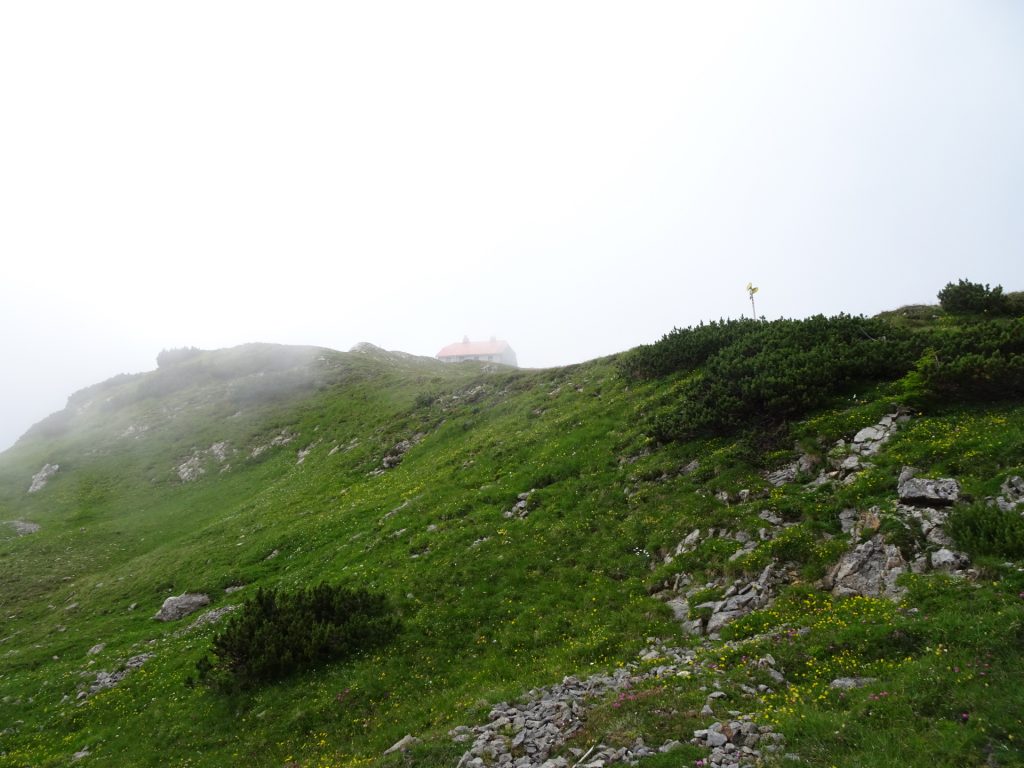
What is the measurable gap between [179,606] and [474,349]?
163 metres

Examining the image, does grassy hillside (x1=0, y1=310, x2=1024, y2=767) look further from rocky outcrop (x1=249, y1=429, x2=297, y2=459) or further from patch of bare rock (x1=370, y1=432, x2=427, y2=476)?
rocky outcrop (x1=249, y1=429, x2=297, y2=459)

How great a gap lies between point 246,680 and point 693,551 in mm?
17883

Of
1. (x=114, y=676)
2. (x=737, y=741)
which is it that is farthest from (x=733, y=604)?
(x=114, y=676)

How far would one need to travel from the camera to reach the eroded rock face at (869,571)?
15.1 m

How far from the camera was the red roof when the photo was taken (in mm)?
187125

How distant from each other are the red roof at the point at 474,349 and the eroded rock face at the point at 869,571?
17103cm

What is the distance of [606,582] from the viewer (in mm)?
21109

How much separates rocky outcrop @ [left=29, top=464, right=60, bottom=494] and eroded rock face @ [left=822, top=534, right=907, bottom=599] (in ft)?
269

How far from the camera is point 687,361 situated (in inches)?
1380

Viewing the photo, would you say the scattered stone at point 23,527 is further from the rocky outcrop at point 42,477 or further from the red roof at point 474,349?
the red roof at point 474,349

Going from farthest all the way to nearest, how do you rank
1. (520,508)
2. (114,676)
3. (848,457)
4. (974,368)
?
(520,508) < (114,676) < (848,457) < (974,368)

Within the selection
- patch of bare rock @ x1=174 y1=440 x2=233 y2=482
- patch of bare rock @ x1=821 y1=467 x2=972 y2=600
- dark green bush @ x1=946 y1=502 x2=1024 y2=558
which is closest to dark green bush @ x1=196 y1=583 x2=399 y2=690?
patch of bare rock @ x1=821 y1=467 x2=972 y2=600

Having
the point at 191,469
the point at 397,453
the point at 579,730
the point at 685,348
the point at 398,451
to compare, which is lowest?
the point at 579,730

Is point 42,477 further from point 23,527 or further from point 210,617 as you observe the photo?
point 210,617
